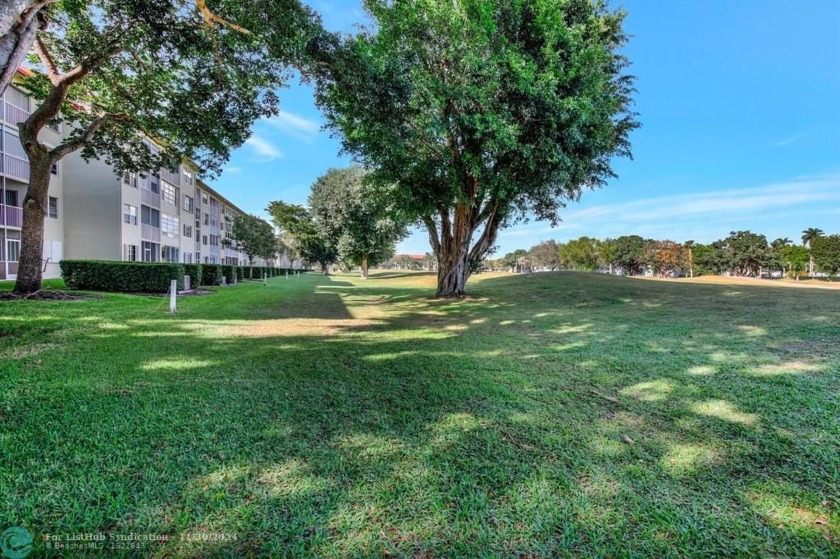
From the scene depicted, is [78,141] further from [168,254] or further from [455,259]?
[168,254]

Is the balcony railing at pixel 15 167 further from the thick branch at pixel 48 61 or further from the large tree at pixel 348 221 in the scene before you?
the large tree at pixel 348 221

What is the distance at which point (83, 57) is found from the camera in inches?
385

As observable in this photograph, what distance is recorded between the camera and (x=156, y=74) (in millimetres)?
10492

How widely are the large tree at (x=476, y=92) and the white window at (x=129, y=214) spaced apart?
1865 centimetres

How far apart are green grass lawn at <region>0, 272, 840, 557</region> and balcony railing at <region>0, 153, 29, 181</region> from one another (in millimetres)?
17585

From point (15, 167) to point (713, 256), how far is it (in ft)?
298

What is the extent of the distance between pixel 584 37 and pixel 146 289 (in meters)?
17.9

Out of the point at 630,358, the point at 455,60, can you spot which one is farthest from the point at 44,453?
the point at 455,60

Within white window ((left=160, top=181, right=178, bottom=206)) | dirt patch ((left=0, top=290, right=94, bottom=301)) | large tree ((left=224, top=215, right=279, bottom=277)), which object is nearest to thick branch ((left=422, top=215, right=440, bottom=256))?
dirt patch ((left=0, top=290, right=94, bottom=301))

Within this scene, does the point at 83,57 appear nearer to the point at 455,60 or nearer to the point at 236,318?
the point at 236,318

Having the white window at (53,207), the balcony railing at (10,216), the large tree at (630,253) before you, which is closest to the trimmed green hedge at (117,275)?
the balcony railing at (10,216)

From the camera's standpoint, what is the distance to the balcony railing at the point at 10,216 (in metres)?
17.0

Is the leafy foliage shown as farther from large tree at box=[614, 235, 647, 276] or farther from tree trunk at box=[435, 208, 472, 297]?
large tree at box=[614, 235, 647, 276]

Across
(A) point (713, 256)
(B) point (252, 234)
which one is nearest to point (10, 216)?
(B) point (252, 234)
